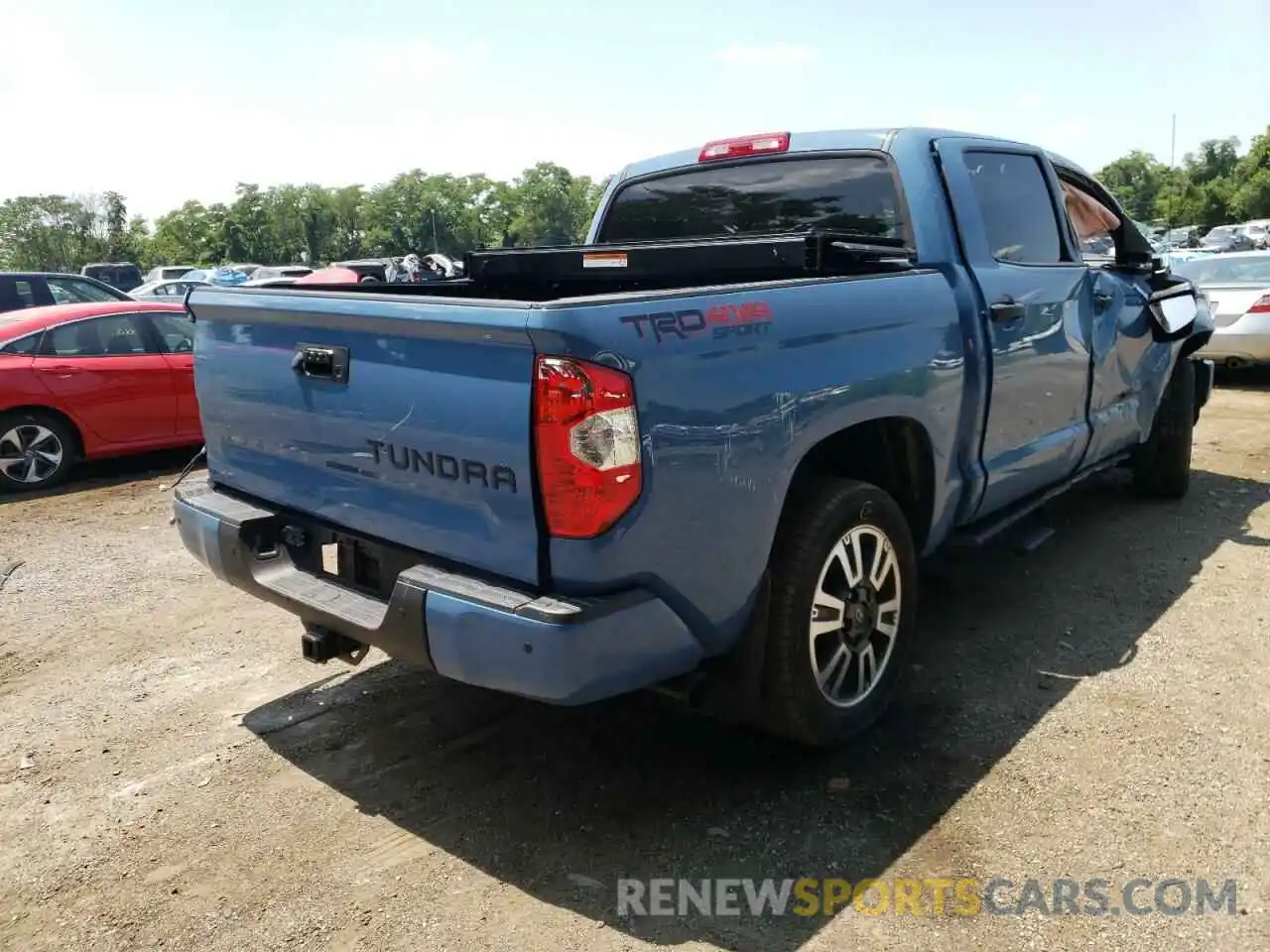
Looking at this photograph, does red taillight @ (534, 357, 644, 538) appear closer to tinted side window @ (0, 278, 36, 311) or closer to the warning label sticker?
the warning label sticker

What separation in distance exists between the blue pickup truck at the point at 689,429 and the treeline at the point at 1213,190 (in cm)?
4785

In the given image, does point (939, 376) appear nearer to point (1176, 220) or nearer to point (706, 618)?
point (706, 618)

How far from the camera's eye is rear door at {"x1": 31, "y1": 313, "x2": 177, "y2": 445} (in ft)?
26.3

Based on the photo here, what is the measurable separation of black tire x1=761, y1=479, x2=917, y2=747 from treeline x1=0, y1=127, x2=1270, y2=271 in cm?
7420

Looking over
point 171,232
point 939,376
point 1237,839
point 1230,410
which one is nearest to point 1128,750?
point 1237,839

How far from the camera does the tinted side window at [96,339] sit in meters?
8.07

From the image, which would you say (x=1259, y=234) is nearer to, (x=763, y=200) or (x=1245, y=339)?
(x=1245, y=339)

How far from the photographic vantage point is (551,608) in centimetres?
248

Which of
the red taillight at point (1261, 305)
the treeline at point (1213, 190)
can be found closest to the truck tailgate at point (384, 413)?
the red taillight at point (1261, 305)

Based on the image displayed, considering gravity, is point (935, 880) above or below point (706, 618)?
below

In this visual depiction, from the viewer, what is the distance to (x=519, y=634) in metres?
2.49

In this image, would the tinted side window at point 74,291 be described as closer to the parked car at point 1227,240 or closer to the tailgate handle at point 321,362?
the tailgate handle at point 321,362

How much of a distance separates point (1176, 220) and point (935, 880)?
84.9 meters

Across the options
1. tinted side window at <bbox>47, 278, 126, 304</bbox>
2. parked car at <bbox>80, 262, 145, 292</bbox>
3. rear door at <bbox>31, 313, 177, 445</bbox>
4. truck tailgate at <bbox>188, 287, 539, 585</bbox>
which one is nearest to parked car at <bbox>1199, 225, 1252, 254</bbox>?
tinted side window at <bbox>47, 278, 126, 304</bbox>
